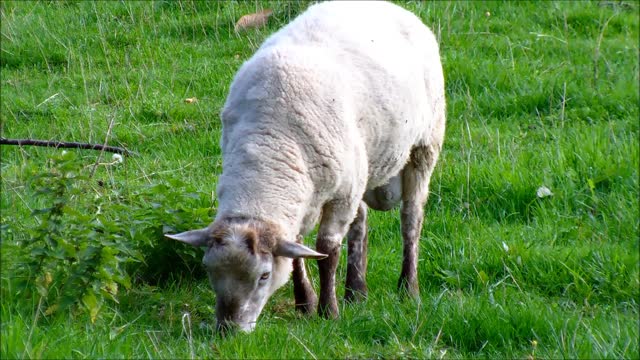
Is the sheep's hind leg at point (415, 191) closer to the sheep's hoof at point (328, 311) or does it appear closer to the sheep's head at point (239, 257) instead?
the sheep's hoof at point (328, 311)

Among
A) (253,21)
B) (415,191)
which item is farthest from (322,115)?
(253,21)

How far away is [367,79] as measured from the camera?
531 centimetres

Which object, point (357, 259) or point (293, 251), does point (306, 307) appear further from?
point (293, 251)

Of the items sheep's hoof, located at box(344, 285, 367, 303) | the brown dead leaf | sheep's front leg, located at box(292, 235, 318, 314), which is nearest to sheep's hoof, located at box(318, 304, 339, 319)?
sheep's front leg, located at box(292, 235, 318, 314)

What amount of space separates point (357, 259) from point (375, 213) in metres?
1.00

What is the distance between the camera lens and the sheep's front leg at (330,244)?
513 centimetres

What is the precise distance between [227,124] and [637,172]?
300cm

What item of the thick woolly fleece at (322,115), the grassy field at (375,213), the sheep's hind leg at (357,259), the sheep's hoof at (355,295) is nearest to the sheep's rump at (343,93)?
the thick woolly fleece at (322,115)

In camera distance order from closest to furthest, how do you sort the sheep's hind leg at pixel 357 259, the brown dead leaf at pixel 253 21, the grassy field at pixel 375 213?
the grassy field at pixel 375 213 → the sheep's hind leg at pixel 357 259 → the brown dead leaf at pixel 253 21

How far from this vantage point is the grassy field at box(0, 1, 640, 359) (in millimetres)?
4379

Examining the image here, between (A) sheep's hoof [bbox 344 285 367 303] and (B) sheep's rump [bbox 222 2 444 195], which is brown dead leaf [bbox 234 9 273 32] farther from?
(A) sheep's hoof [bbox 344 285 367 303]

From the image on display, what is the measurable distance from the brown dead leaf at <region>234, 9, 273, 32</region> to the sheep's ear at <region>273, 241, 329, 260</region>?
4.55 meters

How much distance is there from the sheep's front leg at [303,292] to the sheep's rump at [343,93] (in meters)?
0.64

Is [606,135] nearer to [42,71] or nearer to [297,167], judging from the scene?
[297,167]
